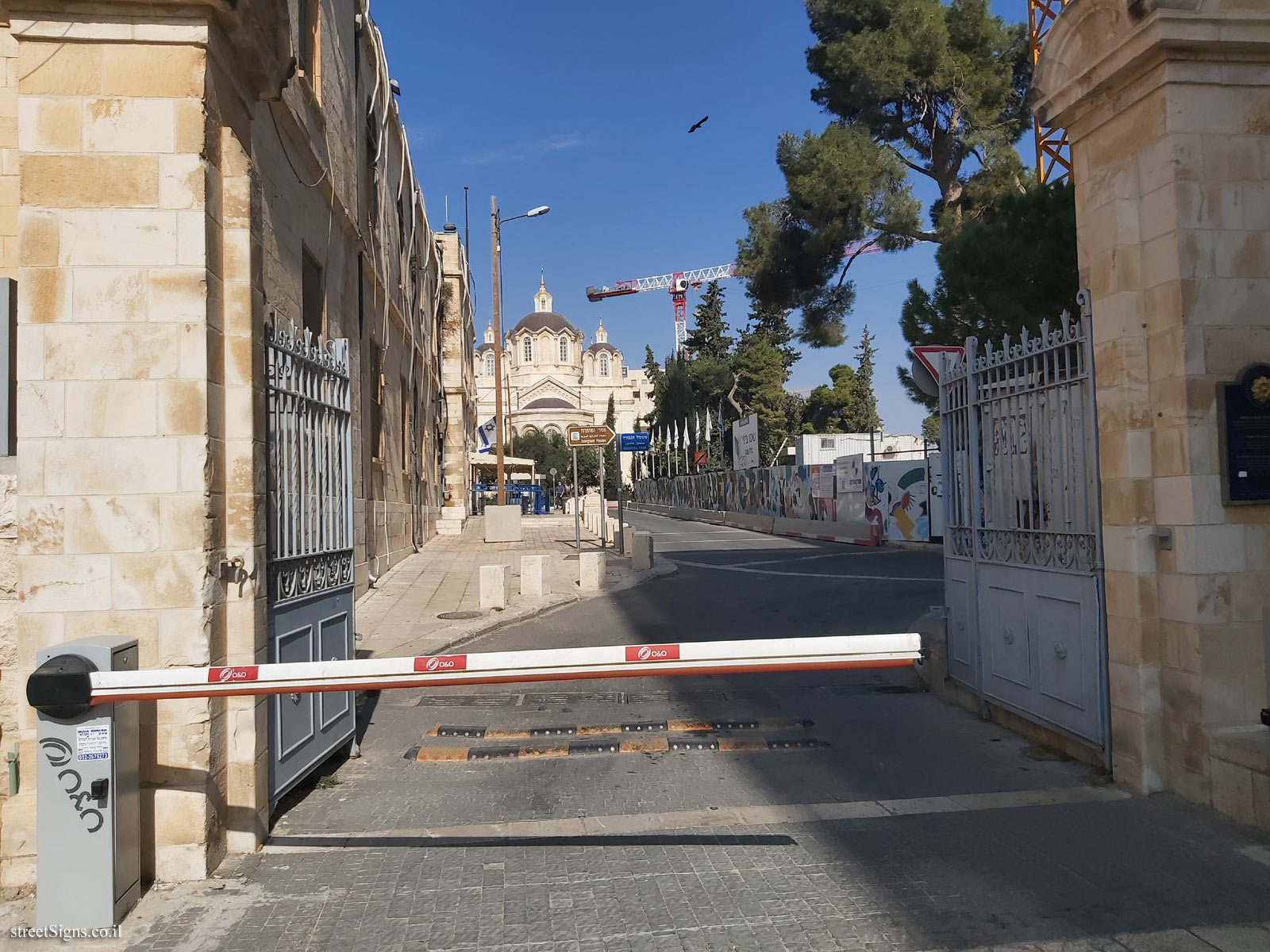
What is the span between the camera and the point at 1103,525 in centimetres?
510

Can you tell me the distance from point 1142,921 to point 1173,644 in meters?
1.80

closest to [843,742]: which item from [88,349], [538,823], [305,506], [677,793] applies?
[677,793]

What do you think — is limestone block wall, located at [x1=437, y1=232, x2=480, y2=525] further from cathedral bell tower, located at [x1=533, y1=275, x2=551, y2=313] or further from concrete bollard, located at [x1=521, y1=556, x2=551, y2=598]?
cathedral bell tower, located at [x1=533, y1=275, x2=551, y2=313]

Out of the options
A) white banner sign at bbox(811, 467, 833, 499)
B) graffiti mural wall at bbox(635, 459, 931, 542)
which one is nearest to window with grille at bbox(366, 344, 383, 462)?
graffiti mural wall at bbox(635, 459, 931, 542)

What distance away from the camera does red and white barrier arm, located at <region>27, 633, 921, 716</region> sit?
11.3ft

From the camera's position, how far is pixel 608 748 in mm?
5891

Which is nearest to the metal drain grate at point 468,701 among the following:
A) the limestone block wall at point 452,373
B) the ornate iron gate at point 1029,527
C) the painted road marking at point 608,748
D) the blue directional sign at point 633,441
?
the painted road marking at point 608,748

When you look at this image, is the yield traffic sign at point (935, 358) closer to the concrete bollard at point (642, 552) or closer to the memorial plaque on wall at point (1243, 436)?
the memorial plaque on wall at point (1243, 436)

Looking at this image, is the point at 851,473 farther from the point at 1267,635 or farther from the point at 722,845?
the point at 722,845

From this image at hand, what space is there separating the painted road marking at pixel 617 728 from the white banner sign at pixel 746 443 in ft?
103

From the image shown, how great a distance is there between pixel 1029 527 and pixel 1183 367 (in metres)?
1.46

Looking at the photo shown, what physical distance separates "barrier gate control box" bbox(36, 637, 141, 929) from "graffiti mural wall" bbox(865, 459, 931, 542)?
20777 millimetres

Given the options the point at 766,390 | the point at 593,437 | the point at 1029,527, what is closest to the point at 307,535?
the point at 1029,527

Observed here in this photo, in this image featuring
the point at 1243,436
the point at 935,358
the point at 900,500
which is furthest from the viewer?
the point at 900,500
